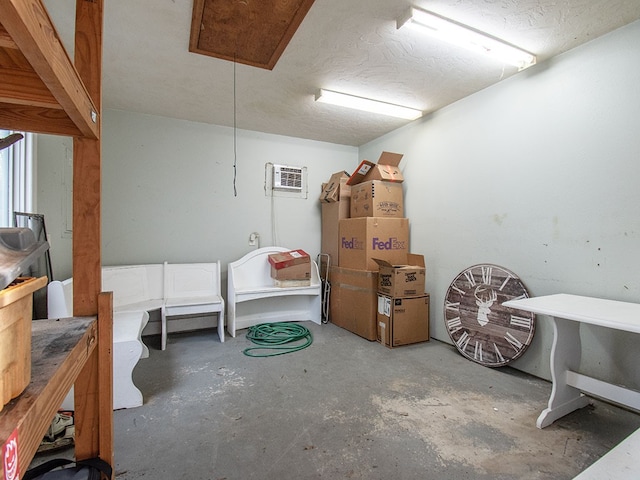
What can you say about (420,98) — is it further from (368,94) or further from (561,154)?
(561,154)

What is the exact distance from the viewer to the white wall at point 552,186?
211 centimetres

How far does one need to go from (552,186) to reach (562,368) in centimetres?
140

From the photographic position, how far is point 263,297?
3.74m

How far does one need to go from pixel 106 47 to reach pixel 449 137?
3228mm

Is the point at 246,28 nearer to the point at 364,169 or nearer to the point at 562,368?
the point at 364,169

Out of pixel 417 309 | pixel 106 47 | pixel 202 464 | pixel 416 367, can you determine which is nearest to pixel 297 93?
pixel 106 47

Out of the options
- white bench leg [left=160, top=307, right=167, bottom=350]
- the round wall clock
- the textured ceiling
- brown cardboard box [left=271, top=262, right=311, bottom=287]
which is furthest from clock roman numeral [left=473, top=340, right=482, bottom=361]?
white bench leg [left=160, top=307, right=167, bottom=350]

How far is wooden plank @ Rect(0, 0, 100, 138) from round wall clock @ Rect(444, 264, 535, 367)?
3.05m

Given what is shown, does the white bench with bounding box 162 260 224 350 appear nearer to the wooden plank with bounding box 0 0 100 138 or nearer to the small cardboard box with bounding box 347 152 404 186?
the small cardboard box with bounding box 347 152 404 186

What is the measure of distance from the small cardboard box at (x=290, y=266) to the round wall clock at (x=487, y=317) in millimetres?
1693

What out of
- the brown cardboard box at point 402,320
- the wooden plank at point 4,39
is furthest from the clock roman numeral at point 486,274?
the wooden plank at point 4,39

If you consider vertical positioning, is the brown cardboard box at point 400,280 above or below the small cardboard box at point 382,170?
below

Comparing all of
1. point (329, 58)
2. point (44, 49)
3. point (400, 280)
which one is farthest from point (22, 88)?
point (400, 280)

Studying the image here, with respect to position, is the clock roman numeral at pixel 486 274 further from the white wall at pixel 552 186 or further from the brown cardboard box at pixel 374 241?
the brown cardboard box at pixel 374 241
